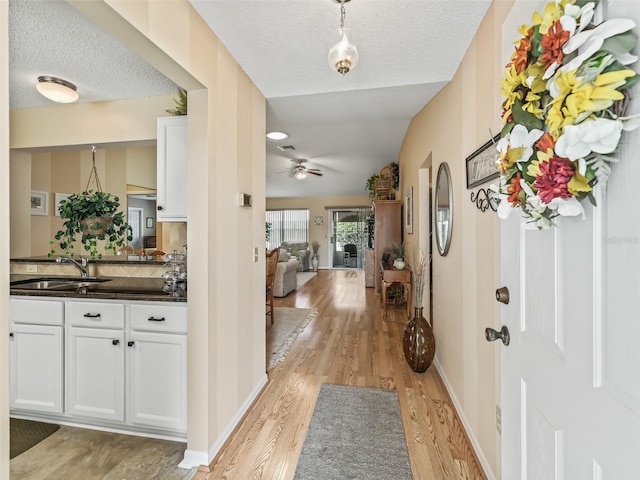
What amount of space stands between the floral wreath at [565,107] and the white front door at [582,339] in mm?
41

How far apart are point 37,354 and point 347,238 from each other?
8.46 meters

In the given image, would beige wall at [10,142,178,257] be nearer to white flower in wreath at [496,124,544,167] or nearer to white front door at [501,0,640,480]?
white flower in wreath at [496,124,544,167]

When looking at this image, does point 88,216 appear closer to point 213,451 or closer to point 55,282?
point 55,282

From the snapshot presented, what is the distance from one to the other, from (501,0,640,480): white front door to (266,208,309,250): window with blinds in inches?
362

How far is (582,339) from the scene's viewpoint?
2.17ft

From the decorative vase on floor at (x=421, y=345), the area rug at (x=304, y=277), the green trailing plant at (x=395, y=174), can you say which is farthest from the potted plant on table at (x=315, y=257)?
the decorative vase on floor at (x=421, y=345)

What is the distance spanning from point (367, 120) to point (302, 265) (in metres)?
6.41

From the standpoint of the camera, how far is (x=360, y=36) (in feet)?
5.90

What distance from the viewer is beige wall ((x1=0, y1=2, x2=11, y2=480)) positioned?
743 mm

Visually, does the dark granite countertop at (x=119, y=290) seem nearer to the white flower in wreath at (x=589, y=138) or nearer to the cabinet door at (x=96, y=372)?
the cabinet door at (x=96, y=372)

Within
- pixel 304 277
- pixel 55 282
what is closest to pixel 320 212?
pixel 304 277

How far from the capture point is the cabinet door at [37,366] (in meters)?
1.93

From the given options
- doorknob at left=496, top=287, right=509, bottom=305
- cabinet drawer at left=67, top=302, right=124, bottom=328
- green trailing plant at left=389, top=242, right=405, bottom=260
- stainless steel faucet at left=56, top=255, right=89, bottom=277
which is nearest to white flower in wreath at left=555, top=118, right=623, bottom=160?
doorknob at left=496, top=287, right=509, bottom=305

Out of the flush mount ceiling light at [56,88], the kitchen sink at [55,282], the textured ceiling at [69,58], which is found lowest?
the kitchen sink at [55,282]
